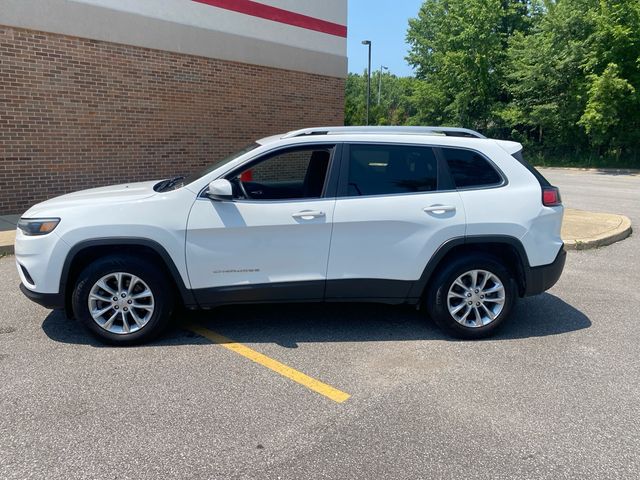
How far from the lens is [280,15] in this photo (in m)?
12.2

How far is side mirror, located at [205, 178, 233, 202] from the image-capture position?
3898 mm

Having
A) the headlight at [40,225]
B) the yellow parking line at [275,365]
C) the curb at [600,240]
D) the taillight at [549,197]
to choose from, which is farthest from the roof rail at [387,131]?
the curb at [600,240]

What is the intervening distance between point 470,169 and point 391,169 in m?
0.71

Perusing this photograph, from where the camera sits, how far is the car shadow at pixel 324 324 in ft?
14.1

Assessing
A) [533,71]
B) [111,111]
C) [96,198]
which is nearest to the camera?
[96,198]

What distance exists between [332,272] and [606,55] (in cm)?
2691

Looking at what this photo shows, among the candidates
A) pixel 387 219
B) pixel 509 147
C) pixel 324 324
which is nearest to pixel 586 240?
pixel 509 147

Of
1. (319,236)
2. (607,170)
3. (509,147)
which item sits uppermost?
(509,147)

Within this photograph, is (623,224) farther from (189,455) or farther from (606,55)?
(606,55)

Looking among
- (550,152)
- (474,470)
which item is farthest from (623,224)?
(550,152)

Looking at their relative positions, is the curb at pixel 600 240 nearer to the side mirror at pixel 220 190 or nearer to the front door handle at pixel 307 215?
the front door handle at pixel 307 215

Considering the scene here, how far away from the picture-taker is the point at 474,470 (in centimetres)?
263

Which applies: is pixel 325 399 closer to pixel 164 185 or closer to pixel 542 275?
pixel 542 275

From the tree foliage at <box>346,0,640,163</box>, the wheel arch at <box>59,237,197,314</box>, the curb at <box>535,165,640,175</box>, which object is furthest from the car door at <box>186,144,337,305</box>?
the curb at <box>535,165,640,175</box>
